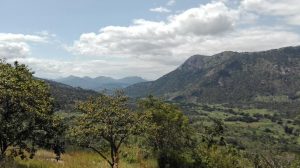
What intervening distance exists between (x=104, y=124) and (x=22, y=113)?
5507 mm

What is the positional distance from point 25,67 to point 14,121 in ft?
15.7

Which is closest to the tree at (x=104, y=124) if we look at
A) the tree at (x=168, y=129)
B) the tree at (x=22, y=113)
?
the tree at (x=22, y=113)

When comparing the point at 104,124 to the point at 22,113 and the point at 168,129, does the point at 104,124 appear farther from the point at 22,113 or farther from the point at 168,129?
the point at 168,129

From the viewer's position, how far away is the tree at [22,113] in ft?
68.3

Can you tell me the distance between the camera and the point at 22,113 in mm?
21828

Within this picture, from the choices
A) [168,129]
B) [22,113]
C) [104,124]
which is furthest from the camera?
[168,129]

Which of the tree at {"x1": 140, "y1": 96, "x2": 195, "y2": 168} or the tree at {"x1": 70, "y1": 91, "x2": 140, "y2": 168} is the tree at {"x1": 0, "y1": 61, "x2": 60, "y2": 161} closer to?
the tree at {"x1": 70, "y1": 91, "x2": 140, "y2": 168}

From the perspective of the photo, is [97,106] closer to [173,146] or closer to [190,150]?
[173,146]

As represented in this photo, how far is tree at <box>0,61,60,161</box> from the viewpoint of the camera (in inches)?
819

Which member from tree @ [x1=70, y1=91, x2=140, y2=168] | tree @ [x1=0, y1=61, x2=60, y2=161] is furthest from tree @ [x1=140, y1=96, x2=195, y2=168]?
tree @ [x1=0, y1=61, x2=60, y2=161]

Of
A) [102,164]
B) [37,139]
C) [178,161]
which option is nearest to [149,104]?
[178,161]

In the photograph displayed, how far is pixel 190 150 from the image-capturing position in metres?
72.9

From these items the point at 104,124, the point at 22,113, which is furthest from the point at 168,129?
the point at 22,113

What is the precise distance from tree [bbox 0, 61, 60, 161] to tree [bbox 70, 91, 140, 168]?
2158 millimetres
